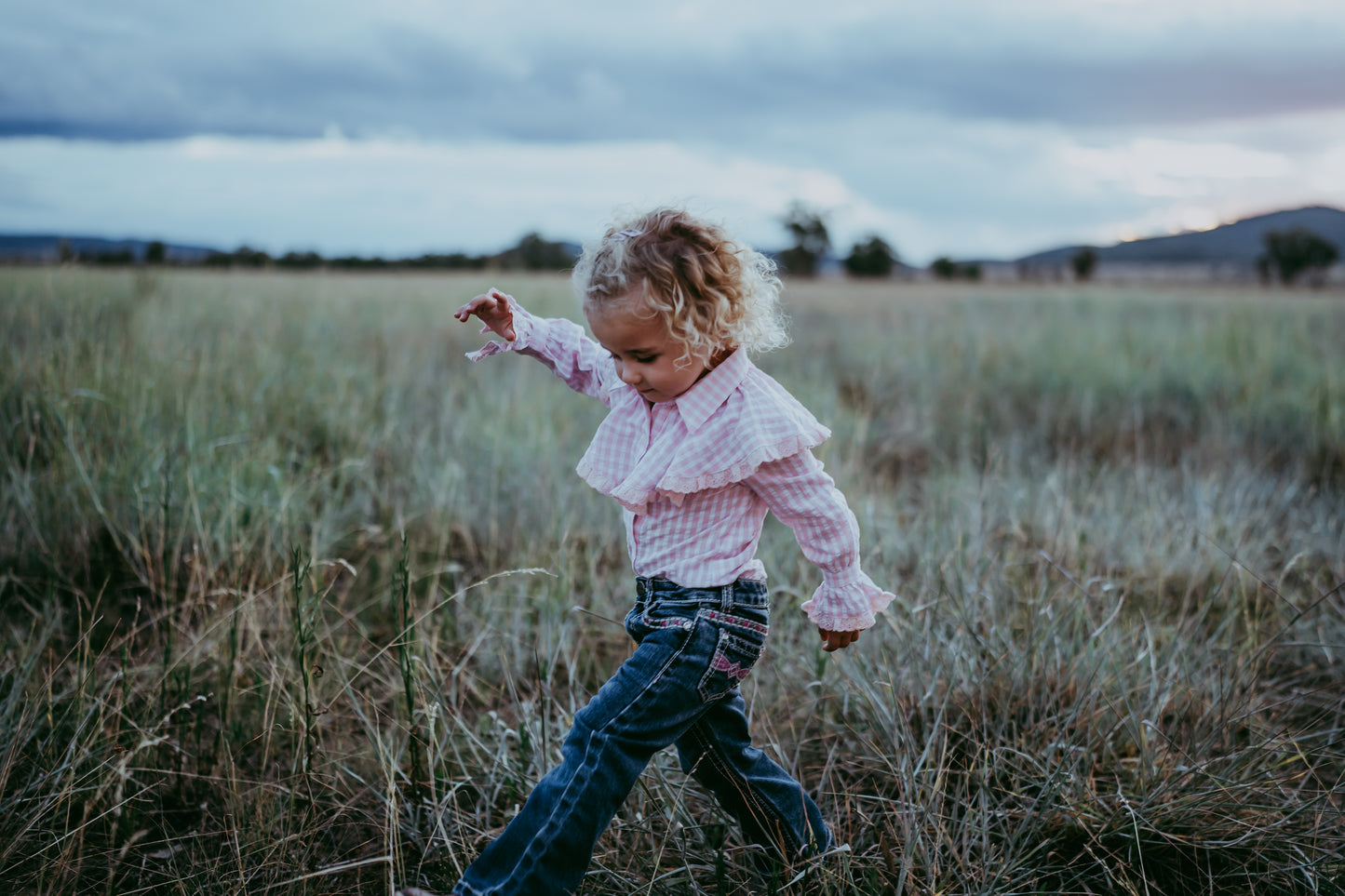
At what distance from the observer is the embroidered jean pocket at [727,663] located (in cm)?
142

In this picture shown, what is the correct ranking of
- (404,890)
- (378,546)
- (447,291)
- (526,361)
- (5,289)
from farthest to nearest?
(447,291)
(526,361)
(5,289)
(378,546)
(404,890)

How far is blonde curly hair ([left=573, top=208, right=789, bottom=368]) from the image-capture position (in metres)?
1.38

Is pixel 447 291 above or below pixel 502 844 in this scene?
above

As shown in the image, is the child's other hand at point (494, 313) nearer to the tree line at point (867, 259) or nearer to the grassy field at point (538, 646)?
the grassy field at point (538, 646)

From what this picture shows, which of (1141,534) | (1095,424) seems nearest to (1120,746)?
(1141,534)

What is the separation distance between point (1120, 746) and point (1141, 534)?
148 centimetres

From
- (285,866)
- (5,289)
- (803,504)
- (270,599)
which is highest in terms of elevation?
(5,289)

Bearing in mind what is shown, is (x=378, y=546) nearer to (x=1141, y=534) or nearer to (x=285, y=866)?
(x=285, y=866)

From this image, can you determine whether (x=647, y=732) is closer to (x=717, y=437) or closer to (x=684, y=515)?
(x=684, y=515)

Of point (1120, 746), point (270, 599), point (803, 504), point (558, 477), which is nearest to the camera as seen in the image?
point (803, 504)

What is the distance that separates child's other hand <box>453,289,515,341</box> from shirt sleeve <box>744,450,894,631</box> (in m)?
0.60

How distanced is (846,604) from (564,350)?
2.57 ft

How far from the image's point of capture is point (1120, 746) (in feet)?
6.67

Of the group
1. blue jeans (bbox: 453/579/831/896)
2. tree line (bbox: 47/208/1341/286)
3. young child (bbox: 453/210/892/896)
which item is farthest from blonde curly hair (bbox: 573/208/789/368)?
tree line (bbox: 47/208/1341/286)
